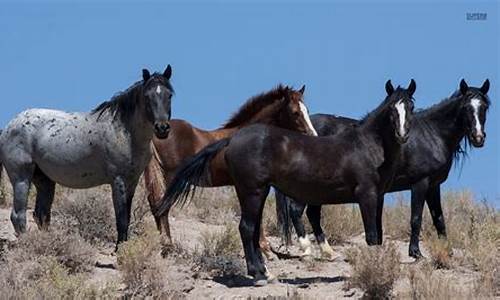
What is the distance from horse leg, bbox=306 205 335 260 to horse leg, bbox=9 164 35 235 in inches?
160

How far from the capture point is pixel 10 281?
429 inches

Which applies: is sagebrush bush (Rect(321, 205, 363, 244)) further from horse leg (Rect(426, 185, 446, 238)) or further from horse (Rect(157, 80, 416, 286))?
horse (Rect(157, 80, 416, 286))

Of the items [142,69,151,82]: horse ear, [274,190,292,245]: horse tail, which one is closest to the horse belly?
[142,69,151,82]: horse ear

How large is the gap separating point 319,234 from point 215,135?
2.10 meters

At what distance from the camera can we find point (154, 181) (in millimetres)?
14672

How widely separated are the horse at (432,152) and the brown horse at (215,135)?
884mm

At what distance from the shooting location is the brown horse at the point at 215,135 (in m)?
14.7

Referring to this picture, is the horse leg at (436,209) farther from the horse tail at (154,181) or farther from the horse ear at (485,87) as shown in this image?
the horse tail at (154,181)

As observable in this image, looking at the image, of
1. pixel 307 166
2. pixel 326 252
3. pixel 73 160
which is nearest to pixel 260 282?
pixel 307 166

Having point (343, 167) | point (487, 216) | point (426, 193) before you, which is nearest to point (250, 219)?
point (343, 167)

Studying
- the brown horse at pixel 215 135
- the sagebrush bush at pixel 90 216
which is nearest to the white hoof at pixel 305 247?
the brown horse at pixel 215 135

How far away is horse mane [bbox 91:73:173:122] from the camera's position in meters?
13.3

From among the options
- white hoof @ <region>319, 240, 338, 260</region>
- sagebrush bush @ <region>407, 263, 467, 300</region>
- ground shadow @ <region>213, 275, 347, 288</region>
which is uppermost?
white hoof @ <region>319, 240, 338, 260</region>

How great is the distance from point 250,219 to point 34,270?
98.9 inches
